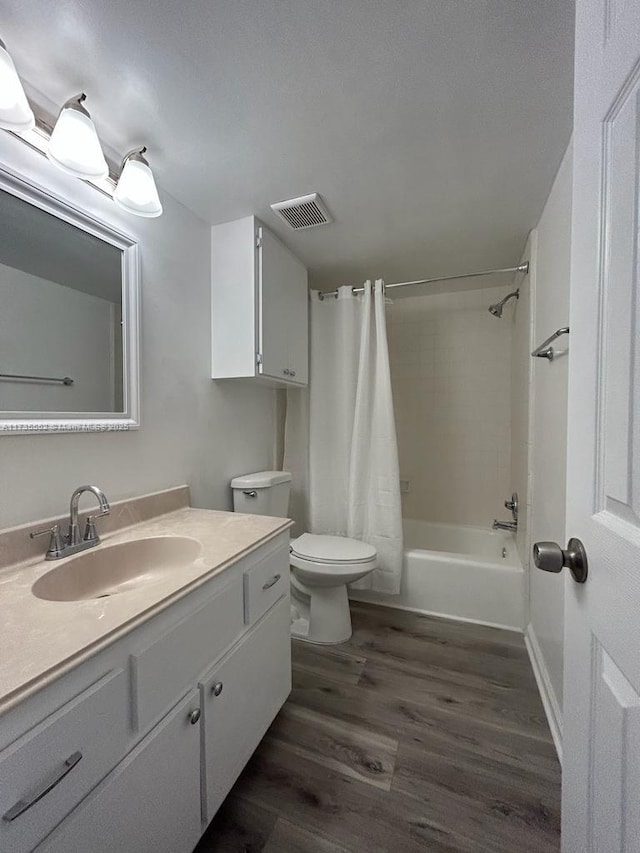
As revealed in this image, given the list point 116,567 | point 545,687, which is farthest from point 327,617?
point 116,567

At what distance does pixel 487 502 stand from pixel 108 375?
2.63m

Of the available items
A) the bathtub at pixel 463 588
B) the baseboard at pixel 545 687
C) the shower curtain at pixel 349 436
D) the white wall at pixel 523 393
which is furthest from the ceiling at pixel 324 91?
the baseboard at pixel 545 687

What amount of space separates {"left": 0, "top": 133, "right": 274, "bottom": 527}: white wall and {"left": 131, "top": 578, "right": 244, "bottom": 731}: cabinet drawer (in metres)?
0.59

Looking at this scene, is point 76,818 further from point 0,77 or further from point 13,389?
point 0,77

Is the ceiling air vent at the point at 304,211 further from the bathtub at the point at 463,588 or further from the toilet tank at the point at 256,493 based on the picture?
the bathtub at the point at 463,588

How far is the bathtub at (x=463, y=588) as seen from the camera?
192 centimetres

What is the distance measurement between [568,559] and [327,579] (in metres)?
1.36

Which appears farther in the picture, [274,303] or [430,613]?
[430,613]

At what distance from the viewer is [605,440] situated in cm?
48

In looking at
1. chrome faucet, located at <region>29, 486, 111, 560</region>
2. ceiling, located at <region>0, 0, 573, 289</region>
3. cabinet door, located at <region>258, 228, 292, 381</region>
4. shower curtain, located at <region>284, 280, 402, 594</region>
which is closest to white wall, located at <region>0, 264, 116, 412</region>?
chrome faucet, located at <region>29, 486, 111, 560</region>

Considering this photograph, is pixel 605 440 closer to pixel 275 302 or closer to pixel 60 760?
pixel 60 760

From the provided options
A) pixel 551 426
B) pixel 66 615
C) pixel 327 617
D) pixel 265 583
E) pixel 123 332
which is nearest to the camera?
pixel 66 615

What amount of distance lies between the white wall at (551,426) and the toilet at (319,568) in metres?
0.79

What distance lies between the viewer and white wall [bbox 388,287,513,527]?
265 cm
